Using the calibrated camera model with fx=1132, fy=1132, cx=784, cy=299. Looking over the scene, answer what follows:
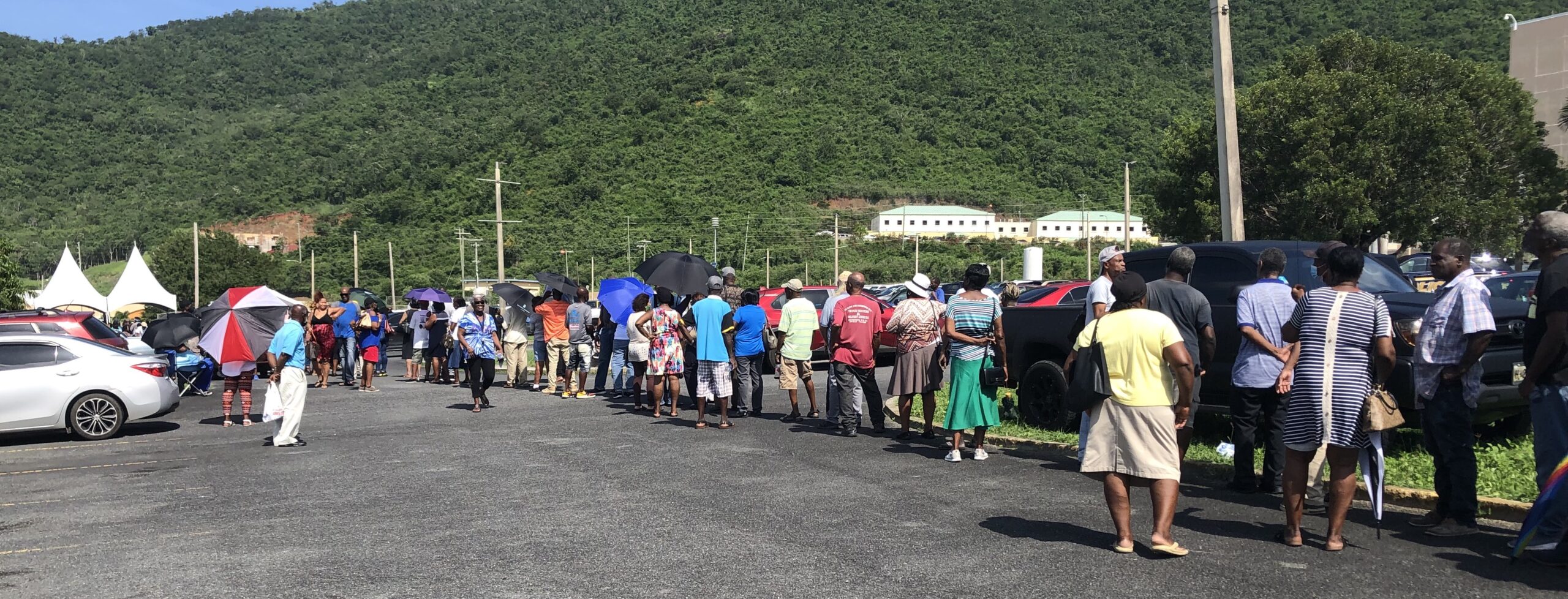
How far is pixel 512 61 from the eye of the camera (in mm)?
155875

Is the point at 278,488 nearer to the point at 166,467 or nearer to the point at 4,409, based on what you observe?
the point at 166,467

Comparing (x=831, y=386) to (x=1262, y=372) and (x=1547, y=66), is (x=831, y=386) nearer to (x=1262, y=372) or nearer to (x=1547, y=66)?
(x=1262, y=372)

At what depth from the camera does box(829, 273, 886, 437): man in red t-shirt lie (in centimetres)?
1194

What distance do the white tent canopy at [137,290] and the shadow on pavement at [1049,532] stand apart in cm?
3580

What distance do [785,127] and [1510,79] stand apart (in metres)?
86.2

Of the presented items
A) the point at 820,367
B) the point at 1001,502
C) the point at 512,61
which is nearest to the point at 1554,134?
the point at 820,367

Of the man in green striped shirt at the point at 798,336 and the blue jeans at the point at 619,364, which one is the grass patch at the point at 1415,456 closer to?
the man in green striped shirt at the point at 798,336

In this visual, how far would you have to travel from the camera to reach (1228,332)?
964cm

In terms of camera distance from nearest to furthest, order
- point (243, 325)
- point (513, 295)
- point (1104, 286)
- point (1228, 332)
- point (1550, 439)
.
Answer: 1. point (1550, 439)
2. point (1104, 286)
3. point (1228, 332)
4. point (243, 325)
5. point (513, 295)

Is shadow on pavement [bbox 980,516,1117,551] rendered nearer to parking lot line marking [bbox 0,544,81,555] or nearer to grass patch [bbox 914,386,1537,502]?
grass patch [bbox 914,386,1537,502]

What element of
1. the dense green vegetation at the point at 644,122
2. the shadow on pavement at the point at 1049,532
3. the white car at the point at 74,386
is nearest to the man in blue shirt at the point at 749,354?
the shadow on pavement at the point at 1049,532

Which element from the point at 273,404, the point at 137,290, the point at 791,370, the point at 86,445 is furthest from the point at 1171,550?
the point at 137,290

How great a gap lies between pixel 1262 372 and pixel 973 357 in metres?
2.74

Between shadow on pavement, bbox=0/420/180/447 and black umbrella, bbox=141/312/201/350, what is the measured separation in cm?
→ 517
